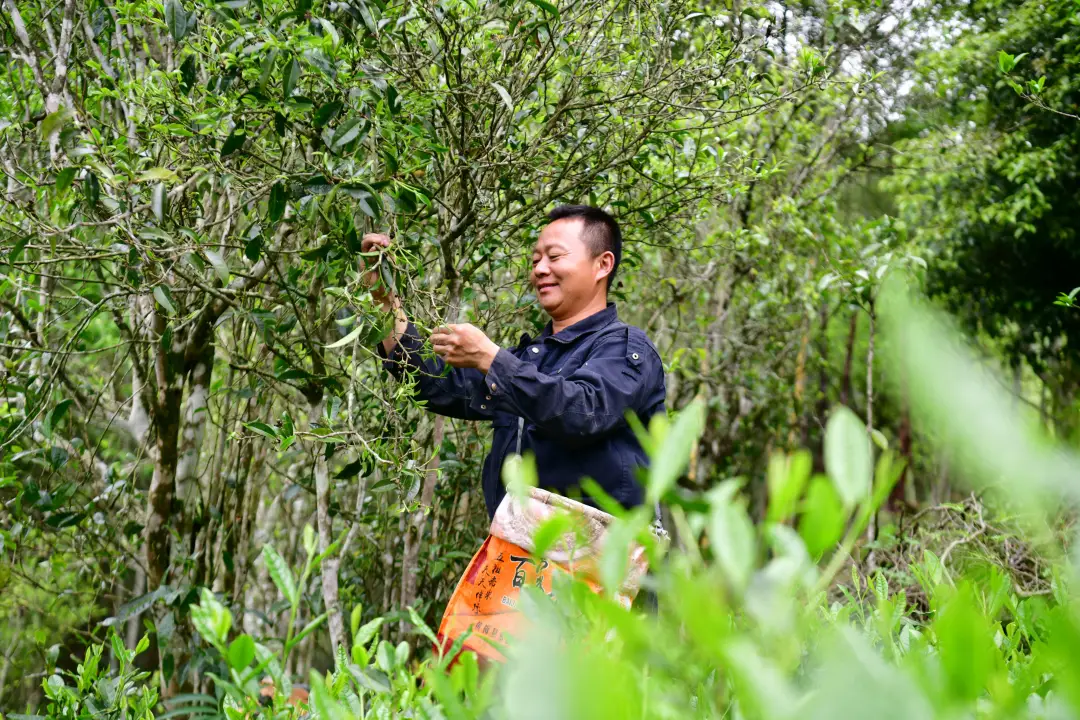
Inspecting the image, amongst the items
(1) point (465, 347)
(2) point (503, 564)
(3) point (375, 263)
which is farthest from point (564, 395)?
(3) point (375, 263)

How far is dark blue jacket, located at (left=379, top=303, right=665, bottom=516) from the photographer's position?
2201mm

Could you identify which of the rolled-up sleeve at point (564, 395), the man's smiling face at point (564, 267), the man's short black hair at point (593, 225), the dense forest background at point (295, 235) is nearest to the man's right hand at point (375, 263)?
the dense forest background at point (295, 235)

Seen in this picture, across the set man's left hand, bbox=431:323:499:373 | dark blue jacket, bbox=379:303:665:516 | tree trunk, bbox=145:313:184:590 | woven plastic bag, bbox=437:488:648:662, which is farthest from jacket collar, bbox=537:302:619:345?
tree trunk, bbox=145:313:184:590

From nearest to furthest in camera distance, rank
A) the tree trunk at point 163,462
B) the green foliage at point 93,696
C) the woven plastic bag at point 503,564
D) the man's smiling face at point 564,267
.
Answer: the green foliage at point 93,696 → the woven plastic bag at point 503,564 → the man's smiling face at point 564,267 → the tree trunk at point 163,462

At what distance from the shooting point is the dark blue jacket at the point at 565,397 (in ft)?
7.22

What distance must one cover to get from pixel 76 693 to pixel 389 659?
2.95 ft

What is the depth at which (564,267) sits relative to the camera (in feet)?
8.62

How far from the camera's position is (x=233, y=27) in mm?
2059

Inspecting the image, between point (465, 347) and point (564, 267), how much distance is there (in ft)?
1.81

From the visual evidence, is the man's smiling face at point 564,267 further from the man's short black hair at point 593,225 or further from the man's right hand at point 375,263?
the man's right hand at point 375,263

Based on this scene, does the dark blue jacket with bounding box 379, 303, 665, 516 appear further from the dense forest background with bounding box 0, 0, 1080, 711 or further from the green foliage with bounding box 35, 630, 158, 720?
the green foliage with bounding box 35, 630, 158, 720

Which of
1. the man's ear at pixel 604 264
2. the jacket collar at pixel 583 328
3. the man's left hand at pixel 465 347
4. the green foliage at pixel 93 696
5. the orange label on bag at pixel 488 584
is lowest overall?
the orange label on bag at pixel 488 584

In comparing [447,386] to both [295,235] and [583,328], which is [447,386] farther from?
[295,235]

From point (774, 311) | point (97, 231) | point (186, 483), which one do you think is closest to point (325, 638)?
point (186, 483)
